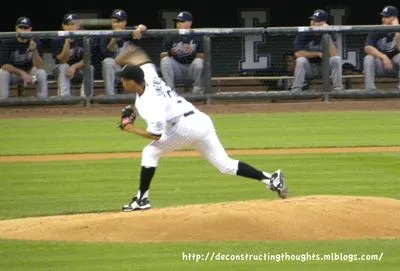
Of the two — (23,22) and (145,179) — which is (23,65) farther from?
(145,179)

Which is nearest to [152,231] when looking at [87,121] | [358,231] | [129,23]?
[358,231]

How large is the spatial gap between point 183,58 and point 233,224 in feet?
37.2

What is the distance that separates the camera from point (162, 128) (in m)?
10.3

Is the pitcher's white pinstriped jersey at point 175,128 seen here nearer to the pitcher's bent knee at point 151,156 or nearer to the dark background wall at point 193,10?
the pitcher's bent knee at point 151,156

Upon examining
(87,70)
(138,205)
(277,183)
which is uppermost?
(87,70)

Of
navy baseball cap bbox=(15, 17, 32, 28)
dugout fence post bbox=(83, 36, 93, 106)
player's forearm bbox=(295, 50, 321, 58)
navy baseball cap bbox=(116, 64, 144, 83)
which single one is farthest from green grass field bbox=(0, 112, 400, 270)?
navy baseball cap bbox=(15, 17, 32, 28)

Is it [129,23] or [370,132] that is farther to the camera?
[129,23]

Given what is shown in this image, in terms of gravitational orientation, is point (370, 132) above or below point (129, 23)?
below

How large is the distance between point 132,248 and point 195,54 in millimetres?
12033

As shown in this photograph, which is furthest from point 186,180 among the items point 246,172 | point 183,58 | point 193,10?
point 193,10

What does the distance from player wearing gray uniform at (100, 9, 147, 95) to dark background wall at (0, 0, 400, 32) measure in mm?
2001

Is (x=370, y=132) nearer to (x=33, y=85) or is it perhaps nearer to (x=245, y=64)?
(x=245, y=64)

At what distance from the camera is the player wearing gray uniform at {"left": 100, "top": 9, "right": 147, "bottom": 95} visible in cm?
2038

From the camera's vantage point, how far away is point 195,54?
20.7 m
